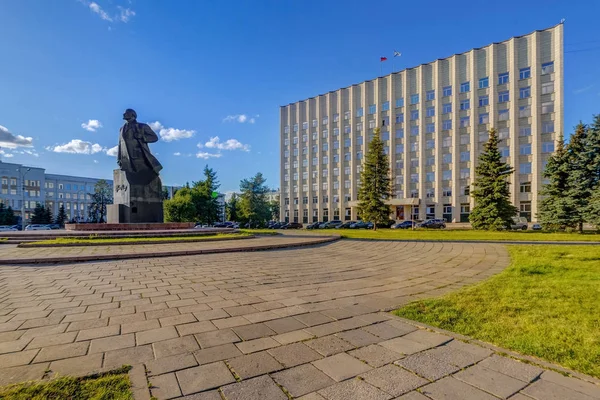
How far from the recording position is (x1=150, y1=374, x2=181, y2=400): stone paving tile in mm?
2176

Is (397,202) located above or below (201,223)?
above

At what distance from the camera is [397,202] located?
49.7 m

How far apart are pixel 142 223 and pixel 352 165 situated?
44155 millimetres

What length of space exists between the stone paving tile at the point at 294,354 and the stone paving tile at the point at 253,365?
67 mm

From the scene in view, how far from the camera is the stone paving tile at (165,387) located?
85.7 inches

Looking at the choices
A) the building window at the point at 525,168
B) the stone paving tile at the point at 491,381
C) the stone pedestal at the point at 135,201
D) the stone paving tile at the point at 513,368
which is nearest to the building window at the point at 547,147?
the building window at the point at 525,168

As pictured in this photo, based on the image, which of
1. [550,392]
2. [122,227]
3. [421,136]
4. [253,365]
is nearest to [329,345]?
[253,365]

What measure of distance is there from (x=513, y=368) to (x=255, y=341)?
2.30m

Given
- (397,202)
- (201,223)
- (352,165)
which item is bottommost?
(201,223)

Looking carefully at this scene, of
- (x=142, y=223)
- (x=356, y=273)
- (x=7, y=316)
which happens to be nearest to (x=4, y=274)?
(x=7, y=316)

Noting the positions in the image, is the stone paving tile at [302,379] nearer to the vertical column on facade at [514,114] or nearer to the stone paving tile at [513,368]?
the stone paving tile at [513,368]

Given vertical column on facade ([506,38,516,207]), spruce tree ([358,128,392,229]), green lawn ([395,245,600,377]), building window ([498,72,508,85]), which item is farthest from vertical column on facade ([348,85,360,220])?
green lawn ([395,245,600,377])

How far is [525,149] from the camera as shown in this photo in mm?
41719

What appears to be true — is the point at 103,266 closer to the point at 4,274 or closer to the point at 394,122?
the point at 4,274
